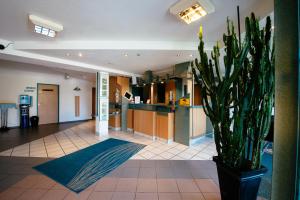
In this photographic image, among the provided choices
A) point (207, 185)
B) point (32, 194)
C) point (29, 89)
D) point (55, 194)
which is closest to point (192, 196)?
point (207, 185)

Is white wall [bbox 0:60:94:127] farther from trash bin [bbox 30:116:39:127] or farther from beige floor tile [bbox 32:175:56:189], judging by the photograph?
beige floor tile [bbox 32:175:56:189]

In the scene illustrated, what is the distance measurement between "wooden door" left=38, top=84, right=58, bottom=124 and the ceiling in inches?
146

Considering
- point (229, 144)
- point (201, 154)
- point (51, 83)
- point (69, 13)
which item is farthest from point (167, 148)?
point (51, 83)

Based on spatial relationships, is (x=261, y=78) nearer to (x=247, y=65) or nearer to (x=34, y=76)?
(x=247, y=65)

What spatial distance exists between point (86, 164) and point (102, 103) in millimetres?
2616

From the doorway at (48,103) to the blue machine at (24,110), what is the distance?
0.49m

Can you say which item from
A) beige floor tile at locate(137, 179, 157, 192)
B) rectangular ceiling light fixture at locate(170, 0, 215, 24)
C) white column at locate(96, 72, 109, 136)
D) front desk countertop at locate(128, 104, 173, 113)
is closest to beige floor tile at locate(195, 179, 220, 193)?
beige floor tile at locate(137, 179, 157, 192)

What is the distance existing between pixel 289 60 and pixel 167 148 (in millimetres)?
3202

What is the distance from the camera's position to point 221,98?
1103 millimetres

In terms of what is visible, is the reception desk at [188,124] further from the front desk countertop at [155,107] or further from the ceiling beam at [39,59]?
the ceiling beam at [39,59]

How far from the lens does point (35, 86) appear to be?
5.99 meters

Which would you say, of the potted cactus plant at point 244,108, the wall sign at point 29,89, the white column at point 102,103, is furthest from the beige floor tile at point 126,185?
the wall sign at point 29,89

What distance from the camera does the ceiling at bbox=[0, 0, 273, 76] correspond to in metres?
1.75

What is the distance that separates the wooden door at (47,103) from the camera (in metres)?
6.20
